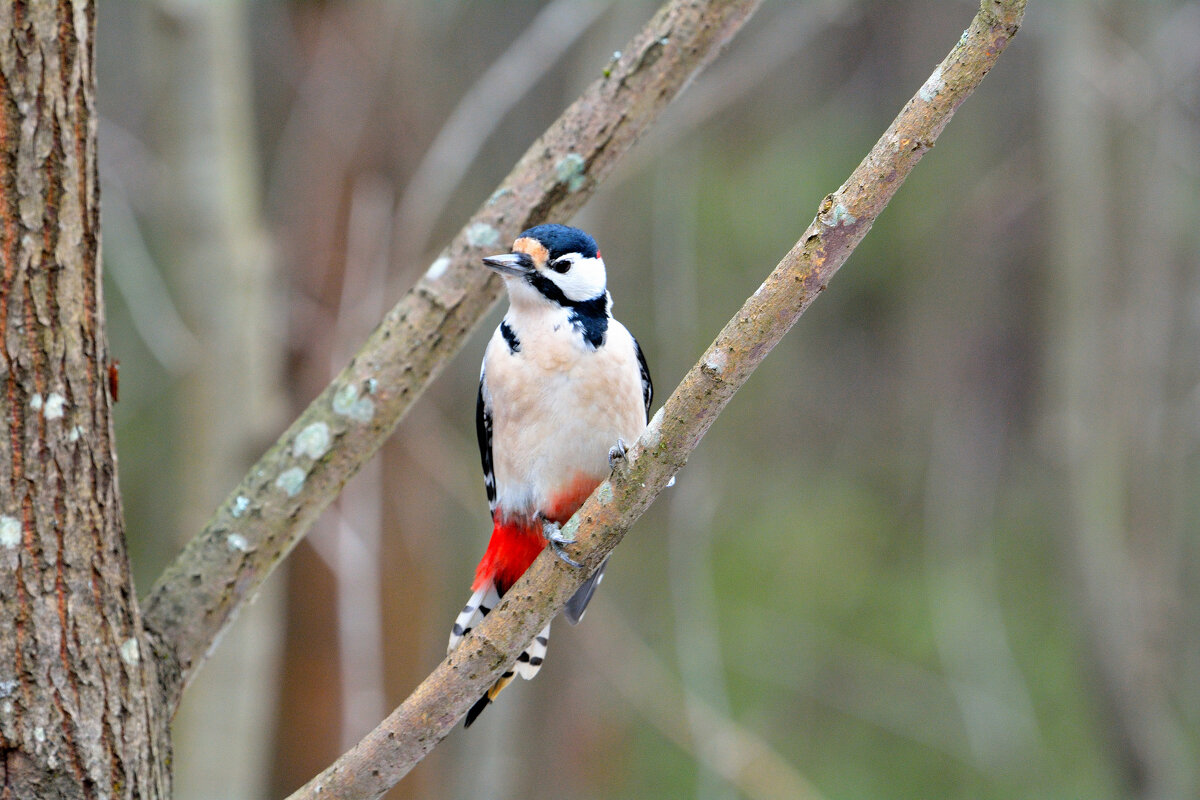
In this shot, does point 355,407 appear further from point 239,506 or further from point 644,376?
point 644,376

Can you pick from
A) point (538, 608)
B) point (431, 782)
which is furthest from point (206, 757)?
point (431, 782)

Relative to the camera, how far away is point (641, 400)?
2.62m

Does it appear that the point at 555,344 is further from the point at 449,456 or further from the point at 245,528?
the point at 449,456

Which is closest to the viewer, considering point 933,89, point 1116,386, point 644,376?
point 933,89

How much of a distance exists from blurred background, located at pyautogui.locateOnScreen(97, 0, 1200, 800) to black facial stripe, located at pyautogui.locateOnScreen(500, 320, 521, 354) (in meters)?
0.94

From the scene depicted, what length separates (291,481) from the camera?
231 centimetres

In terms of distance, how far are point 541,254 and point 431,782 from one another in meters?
3.62

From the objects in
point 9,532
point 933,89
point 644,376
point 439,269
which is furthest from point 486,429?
point 933,89

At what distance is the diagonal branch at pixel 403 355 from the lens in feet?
7.36

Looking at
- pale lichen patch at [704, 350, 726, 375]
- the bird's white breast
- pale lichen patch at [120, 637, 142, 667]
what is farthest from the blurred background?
pale lichen patch at [704, 350, 726, 375]

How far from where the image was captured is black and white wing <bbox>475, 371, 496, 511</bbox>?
2750mm

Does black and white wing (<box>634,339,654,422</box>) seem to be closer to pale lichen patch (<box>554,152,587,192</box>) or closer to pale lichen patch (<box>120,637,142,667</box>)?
pale lichen patch (<box>554,152,587,192</box>)

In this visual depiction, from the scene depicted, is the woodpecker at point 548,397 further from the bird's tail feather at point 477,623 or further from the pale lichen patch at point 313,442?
the pale lichen patch at point 313,442

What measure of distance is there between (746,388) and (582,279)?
18.0 ft
